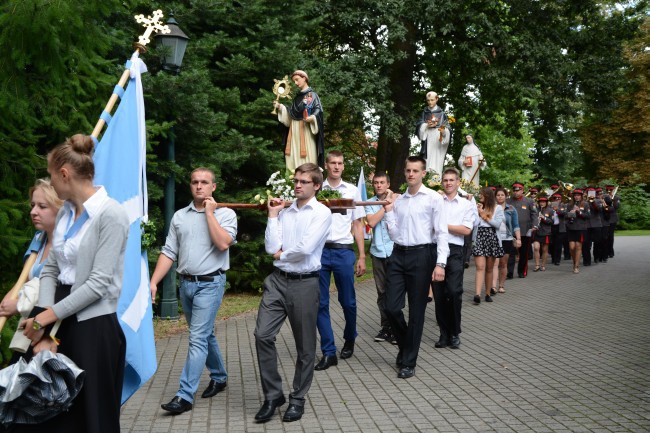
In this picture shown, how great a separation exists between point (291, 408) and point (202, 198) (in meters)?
2.02

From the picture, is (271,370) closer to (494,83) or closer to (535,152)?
(494,83)

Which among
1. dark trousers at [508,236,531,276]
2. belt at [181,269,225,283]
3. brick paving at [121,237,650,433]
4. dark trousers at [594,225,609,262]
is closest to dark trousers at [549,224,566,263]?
dark trousers at [594,225,609,262]

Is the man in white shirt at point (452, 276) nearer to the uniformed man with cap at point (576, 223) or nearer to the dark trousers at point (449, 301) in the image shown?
the dark trousers at point (449, 301)

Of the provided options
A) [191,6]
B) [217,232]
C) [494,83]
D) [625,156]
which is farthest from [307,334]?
[625,156]

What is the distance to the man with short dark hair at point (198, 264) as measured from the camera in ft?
21.3

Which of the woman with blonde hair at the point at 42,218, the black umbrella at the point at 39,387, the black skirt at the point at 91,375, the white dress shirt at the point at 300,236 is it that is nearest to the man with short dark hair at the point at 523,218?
the white dress shirt at the point at 300,236

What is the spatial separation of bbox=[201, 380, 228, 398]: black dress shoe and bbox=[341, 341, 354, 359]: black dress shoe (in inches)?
81.7

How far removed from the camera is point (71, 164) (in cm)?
414

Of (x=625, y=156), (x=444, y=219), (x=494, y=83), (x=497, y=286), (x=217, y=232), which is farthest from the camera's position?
(x=625, y=156)

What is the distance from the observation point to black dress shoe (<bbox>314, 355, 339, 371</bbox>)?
8.37 meters

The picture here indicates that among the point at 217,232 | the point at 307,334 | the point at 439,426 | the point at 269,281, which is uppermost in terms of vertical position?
the point at 217,232

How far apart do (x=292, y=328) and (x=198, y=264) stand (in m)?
1.04

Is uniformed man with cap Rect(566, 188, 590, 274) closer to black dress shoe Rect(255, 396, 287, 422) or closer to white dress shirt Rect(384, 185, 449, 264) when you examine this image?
white dress shirt Rect(384, 185, 449, 264)

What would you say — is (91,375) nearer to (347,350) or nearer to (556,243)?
(347,350)
